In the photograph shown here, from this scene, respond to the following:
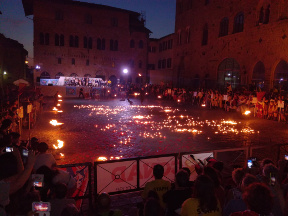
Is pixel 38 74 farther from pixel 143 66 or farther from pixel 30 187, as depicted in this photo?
pixel 30 187

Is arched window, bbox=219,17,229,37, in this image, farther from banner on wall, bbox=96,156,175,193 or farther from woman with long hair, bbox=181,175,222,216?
woman with long hair, bbox=181,175,222,216

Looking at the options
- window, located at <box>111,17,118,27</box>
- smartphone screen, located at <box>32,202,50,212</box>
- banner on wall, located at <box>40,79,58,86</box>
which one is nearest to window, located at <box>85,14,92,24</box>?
window, located at <box>111,17,118,27</box>

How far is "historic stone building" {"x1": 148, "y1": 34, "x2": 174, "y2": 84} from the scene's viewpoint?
4459 cm

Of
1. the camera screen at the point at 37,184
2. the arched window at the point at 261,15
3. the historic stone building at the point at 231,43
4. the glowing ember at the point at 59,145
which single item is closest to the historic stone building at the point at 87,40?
the historic stone building at the point at 231,43

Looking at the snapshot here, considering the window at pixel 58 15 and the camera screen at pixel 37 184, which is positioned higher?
the window at pixel 58 15

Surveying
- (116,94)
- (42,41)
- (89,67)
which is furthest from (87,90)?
(42,41)

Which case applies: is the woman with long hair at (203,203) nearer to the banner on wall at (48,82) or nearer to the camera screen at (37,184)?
the camera screen at (37,184)

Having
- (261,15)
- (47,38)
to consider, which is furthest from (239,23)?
(47,38)

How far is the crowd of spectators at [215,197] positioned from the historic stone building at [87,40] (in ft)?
136

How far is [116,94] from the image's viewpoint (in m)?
37.7

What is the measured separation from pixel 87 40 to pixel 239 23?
26.5m

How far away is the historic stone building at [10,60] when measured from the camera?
130 ft

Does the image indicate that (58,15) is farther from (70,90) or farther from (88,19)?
(70,90)

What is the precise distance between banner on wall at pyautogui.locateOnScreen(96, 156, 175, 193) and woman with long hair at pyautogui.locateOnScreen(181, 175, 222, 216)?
2.81 meters
